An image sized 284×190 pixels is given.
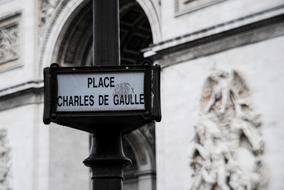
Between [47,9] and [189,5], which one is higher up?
[47,9]

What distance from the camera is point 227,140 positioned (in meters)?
12.2

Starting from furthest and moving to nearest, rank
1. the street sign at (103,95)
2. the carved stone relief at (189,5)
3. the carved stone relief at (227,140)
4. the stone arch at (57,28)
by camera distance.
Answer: the stone arch at (57,28), the carved stone relief at (189,5), the carved stone relief at (227,140), the street sign at (103,95)

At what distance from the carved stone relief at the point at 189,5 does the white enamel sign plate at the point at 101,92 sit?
33.2ft

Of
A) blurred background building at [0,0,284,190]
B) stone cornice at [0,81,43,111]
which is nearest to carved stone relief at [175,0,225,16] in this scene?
blurred background building at [0,0,284,190]

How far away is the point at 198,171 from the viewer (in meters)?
12.7

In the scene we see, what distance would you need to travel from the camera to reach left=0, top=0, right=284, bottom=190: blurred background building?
1193 centimetres

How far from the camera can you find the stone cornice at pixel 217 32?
39.3ft

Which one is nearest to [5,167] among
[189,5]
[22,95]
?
[22,95]

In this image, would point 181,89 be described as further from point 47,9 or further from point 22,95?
point 47,9

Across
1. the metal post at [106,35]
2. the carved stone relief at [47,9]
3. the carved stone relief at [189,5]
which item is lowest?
the metal post at [106,35]

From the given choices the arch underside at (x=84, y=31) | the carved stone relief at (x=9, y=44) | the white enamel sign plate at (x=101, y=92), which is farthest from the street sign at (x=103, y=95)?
the carved stone relief at (x=9, y=44)

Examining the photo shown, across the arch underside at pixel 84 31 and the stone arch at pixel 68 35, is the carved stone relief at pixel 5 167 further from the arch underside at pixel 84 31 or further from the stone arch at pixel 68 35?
the arch underside at pixel 84 31

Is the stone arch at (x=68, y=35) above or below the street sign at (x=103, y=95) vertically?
above

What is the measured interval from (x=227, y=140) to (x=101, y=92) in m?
9.21
